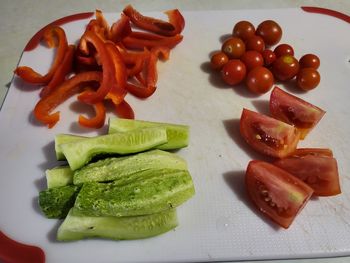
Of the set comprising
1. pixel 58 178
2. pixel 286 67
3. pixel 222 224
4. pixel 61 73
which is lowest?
pixel 222 224

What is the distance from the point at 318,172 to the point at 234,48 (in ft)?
2.58

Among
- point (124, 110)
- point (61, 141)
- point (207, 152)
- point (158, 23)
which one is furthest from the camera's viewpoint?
point (158, 23)

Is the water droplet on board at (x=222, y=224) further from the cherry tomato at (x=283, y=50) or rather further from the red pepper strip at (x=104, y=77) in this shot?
the cherry tomato at (x=283, y=50)

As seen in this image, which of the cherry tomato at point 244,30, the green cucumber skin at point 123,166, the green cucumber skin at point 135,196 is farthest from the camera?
the cherry tomato at point 244,30

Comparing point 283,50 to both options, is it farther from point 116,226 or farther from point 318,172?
point 116,226

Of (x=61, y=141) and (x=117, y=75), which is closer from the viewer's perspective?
(x=61, y=141)

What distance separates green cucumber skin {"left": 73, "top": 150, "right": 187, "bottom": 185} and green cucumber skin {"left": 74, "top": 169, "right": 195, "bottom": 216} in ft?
0.13

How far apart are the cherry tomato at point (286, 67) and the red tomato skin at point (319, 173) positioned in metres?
0.52

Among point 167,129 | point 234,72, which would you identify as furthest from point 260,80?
point 167,129

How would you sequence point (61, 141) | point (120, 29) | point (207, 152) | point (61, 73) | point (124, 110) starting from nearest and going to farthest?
point (61, 141) → point (207, 152) → point (124, 110) → point (61, 73) → point (120, 29)

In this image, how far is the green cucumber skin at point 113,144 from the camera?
1.41m

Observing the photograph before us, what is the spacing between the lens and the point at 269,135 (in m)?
1.58

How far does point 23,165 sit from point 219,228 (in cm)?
84

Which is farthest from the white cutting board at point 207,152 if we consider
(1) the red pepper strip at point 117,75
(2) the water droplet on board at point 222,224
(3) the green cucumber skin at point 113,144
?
(3) the green cucumber skin at point 113,144
